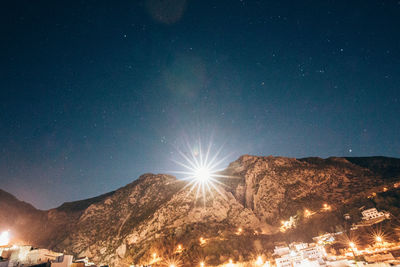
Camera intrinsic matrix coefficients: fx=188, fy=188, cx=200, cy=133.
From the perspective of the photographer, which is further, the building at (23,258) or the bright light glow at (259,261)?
the bright light glow at (259,261)

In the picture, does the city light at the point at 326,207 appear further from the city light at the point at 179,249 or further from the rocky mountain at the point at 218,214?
the city light at the point at 179,249

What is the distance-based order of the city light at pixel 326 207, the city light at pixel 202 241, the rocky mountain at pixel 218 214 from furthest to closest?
the city light at pixel 326 207, the rocky mountain at pixel 218 214, the city light at pixel 202 241

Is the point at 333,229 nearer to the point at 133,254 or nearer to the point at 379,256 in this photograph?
the point at 379,256

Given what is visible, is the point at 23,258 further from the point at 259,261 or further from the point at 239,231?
the point at 239,231

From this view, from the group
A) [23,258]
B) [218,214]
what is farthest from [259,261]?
[23,258]

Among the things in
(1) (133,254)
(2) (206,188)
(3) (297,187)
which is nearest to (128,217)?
(1) (133,254)

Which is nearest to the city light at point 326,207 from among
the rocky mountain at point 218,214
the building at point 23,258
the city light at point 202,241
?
the rocky mountain at point 218,214

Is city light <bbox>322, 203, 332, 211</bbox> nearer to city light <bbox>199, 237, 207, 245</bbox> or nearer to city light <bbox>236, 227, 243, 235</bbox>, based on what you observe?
city light <bbox>236, 227, 243, 235</bbox>

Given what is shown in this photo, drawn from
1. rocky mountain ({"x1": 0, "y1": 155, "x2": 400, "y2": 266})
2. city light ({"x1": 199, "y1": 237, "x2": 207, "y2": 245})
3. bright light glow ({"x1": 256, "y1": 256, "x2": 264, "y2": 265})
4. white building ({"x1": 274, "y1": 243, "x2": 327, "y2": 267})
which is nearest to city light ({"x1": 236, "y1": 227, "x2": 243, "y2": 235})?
rocky mountain ({"x1": 0, "y1": 155, "x2": 400, "y2": 266})
